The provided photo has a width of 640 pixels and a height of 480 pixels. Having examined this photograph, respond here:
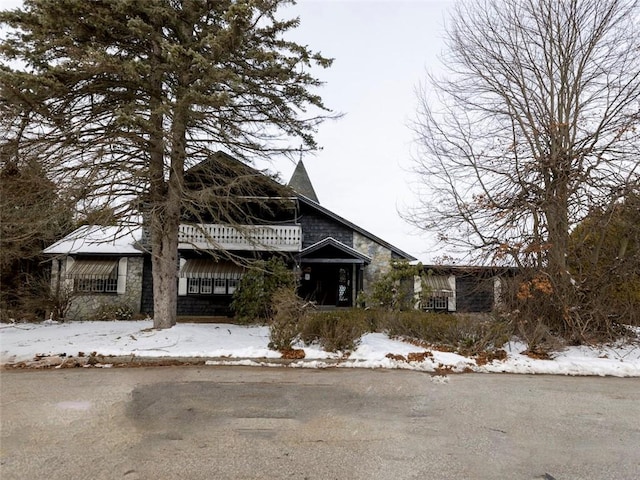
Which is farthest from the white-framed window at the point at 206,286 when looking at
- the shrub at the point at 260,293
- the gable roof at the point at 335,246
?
the gable roof at the point at 335,246

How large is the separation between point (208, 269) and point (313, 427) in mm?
12761

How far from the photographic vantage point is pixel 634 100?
32.7ft

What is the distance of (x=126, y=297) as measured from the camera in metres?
16.1

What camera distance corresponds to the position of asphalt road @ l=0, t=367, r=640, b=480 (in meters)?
3.47

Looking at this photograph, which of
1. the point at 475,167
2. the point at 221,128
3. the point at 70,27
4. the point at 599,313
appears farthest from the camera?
the point at 475,167

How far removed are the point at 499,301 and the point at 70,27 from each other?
1200 centimetres

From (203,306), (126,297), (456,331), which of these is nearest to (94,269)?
(126,297)

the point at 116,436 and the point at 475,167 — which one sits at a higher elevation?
the point at 475,167

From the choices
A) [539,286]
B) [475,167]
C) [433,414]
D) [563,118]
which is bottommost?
[433,414]

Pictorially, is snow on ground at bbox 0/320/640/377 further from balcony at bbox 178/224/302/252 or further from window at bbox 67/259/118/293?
balcony at bbox 178/224/302/252

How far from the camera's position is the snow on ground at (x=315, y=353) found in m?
7.54

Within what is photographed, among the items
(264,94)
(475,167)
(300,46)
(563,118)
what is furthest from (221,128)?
(563,118)

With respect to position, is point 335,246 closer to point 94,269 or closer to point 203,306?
point 203,306

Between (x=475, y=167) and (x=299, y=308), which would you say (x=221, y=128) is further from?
(x=475, y=167)
